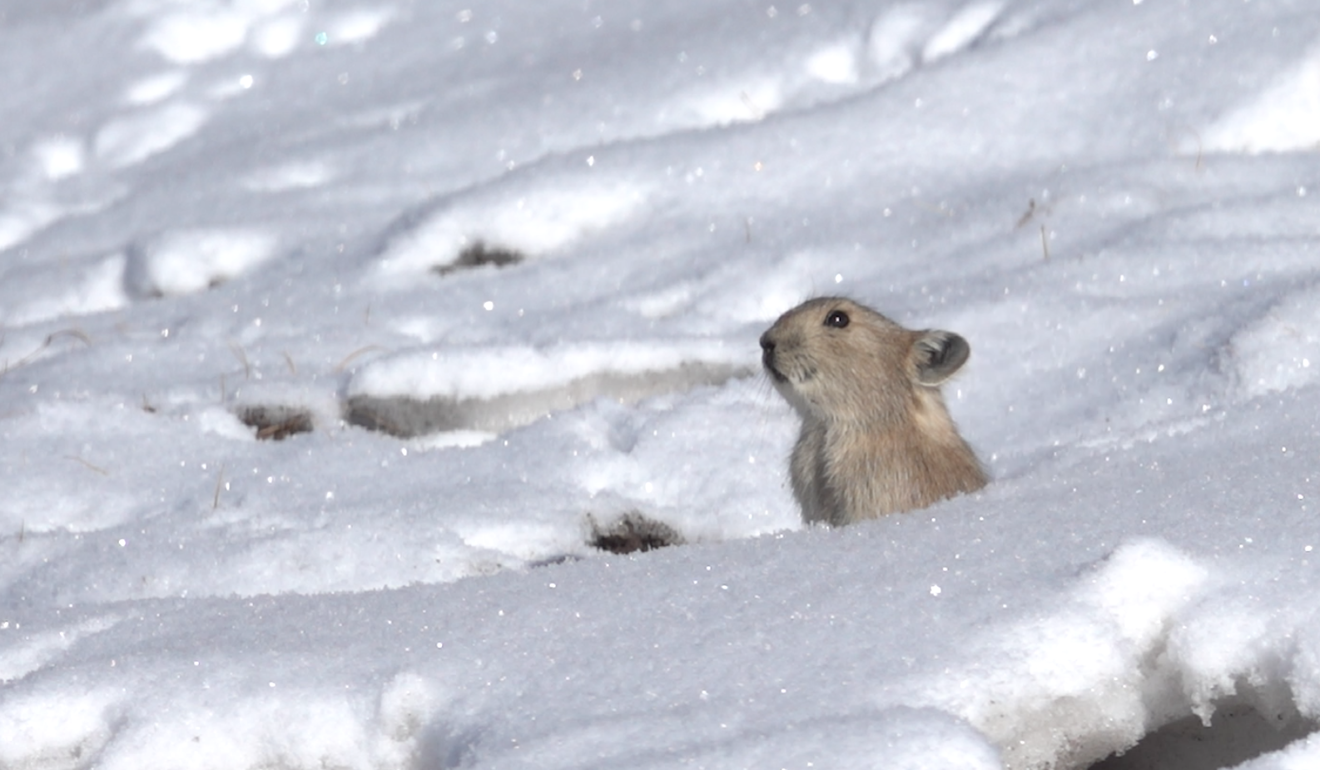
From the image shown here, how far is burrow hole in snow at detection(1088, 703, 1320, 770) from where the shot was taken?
2740 mm

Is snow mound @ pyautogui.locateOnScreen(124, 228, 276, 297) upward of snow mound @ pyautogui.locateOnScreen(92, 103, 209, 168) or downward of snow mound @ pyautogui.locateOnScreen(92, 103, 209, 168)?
downward

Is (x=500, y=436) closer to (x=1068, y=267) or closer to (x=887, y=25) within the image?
(x=1068, y=267)

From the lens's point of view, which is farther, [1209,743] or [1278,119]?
[1278,119]

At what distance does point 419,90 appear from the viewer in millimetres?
8539

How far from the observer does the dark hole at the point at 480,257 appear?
21.5 feet

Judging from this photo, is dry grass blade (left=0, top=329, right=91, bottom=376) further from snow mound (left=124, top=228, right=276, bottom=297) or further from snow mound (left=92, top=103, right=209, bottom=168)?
snow mound (left=92, top=103, right=209, bottom=168)

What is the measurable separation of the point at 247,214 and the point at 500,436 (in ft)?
9.63

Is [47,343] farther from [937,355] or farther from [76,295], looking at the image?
[937,355]

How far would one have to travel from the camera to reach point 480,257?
660 centimetres

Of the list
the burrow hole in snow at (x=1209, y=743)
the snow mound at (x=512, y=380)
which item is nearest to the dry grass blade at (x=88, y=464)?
the snow mound at (x=512, y=380)

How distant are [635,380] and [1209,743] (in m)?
2.81

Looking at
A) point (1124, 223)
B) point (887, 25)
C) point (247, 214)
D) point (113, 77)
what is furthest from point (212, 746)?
point (113, 77)

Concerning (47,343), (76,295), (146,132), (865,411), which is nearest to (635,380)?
(865,411)

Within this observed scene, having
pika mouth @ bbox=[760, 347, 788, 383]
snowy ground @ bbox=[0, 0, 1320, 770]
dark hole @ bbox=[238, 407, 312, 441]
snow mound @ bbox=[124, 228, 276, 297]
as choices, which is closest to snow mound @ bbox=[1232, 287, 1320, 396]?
snowy ground @ bbox=[0, 0, 1320, 770]
